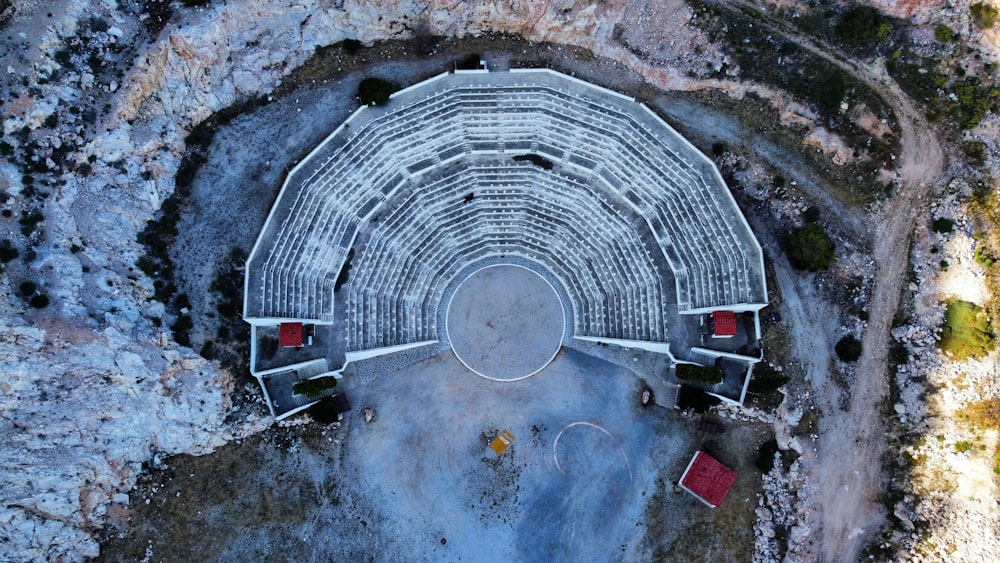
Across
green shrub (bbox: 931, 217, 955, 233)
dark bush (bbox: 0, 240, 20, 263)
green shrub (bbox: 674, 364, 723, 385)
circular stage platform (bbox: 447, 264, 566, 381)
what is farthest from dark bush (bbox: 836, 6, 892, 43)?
dark bush (bbox: 0, 240, 20, 263)

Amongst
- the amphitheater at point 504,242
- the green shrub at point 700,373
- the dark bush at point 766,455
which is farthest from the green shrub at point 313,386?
the dark bush at point 766,455

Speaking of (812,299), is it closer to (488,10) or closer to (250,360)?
(488,10)

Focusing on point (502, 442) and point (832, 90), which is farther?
point (502, 442)

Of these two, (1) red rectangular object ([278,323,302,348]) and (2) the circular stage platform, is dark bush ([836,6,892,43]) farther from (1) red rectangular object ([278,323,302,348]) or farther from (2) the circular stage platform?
(1) red rectangular object ([278,323,302,348])

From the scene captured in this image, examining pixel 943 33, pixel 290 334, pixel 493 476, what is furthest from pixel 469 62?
pixel 943 33

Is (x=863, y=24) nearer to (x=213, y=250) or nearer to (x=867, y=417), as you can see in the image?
(x=867, y=417)
